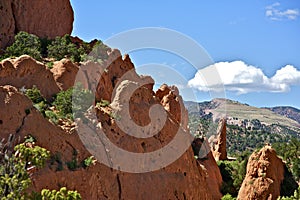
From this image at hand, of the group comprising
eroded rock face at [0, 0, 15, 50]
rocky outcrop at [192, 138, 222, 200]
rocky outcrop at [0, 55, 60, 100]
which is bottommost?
rocky outcrop at [192, 138, 222, 200]

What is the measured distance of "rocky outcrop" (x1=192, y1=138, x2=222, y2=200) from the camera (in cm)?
5077

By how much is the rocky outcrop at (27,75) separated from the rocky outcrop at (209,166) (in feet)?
63.4

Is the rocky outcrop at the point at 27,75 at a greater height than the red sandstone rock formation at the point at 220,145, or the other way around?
the rocky outcrop at the point at 27,75

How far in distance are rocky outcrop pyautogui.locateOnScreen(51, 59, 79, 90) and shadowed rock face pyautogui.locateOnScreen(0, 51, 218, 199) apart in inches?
3.4

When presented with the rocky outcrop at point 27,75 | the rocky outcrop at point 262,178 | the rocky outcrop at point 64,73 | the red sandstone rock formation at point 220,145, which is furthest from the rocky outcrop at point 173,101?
the rocky outcrop at point 27,75

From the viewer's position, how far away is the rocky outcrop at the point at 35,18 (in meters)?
51.2

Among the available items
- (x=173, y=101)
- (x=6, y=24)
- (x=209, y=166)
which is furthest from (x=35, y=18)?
(x=209, y=166)

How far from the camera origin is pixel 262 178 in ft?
138

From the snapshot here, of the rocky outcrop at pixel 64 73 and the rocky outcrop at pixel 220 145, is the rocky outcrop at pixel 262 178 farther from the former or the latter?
the rocky outcrop at pixel 220 145

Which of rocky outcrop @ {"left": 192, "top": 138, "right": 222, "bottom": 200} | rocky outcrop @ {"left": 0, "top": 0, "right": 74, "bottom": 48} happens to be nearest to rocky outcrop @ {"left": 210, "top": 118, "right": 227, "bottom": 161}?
rocky outcrop @ {"left": 192, "top": 138, "right": 222, "bottom": 200}

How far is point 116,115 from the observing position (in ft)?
117

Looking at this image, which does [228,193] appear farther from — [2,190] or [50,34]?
[2,190]

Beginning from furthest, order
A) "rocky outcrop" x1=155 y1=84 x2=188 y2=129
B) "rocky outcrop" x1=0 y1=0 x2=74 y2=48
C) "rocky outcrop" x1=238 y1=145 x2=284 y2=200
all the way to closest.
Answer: "rocky outcrop" x1=155 y1=84 x2=188 y2=129 < "rocky outcrop" x1=0 y1=0 x2=74 y2=48 < "rocky outcrop" x1=238 y1=145 x2=284 y2=200

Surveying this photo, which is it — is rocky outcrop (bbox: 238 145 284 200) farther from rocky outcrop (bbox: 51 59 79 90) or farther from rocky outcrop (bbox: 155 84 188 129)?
rocky outcrop (bbox: 51 59 79 90)
